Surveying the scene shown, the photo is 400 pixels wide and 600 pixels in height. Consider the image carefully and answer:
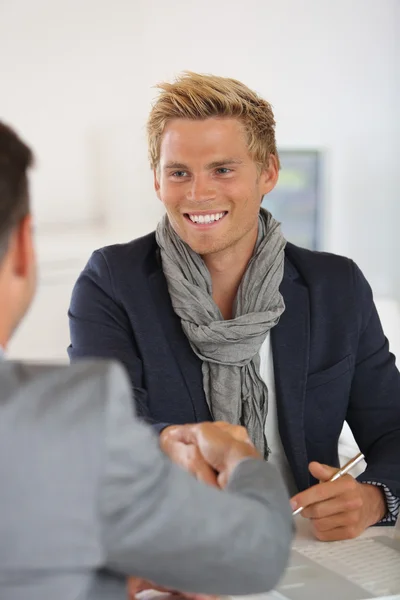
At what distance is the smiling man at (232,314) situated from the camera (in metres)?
1.87

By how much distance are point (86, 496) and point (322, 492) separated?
899 mm

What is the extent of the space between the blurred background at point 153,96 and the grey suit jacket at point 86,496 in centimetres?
380

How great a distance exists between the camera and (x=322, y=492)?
1.57 meters

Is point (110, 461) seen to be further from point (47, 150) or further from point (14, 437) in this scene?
point (47, 150)

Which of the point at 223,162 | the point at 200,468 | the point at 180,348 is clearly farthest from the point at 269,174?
the point at 200,468

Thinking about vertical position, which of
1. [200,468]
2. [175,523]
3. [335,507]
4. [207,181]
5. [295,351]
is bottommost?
[335,507]

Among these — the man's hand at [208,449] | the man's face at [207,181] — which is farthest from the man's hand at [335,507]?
the man's face at [207,181]

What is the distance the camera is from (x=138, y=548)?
0.77m

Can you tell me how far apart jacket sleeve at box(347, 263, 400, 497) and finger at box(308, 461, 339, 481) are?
0.27 metres

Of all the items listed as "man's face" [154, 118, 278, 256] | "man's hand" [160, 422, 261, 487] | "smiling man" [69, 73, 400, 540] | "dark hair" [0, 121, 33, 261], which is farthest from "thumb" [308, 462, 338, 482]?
"dark hair" [0, 121, 33, 261]

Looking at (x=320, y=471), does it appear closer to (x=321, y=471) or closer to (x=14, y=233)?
(x=321, y=471)

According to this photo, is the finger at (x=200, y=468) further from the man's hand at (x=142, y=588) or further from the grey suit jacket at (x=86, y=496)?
the grey suit jacket at (x=86, y=496)

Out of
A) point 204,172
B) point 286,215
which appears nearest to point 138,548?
point 204,172

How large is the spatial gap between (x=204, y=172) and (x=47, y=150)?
2784 mm
